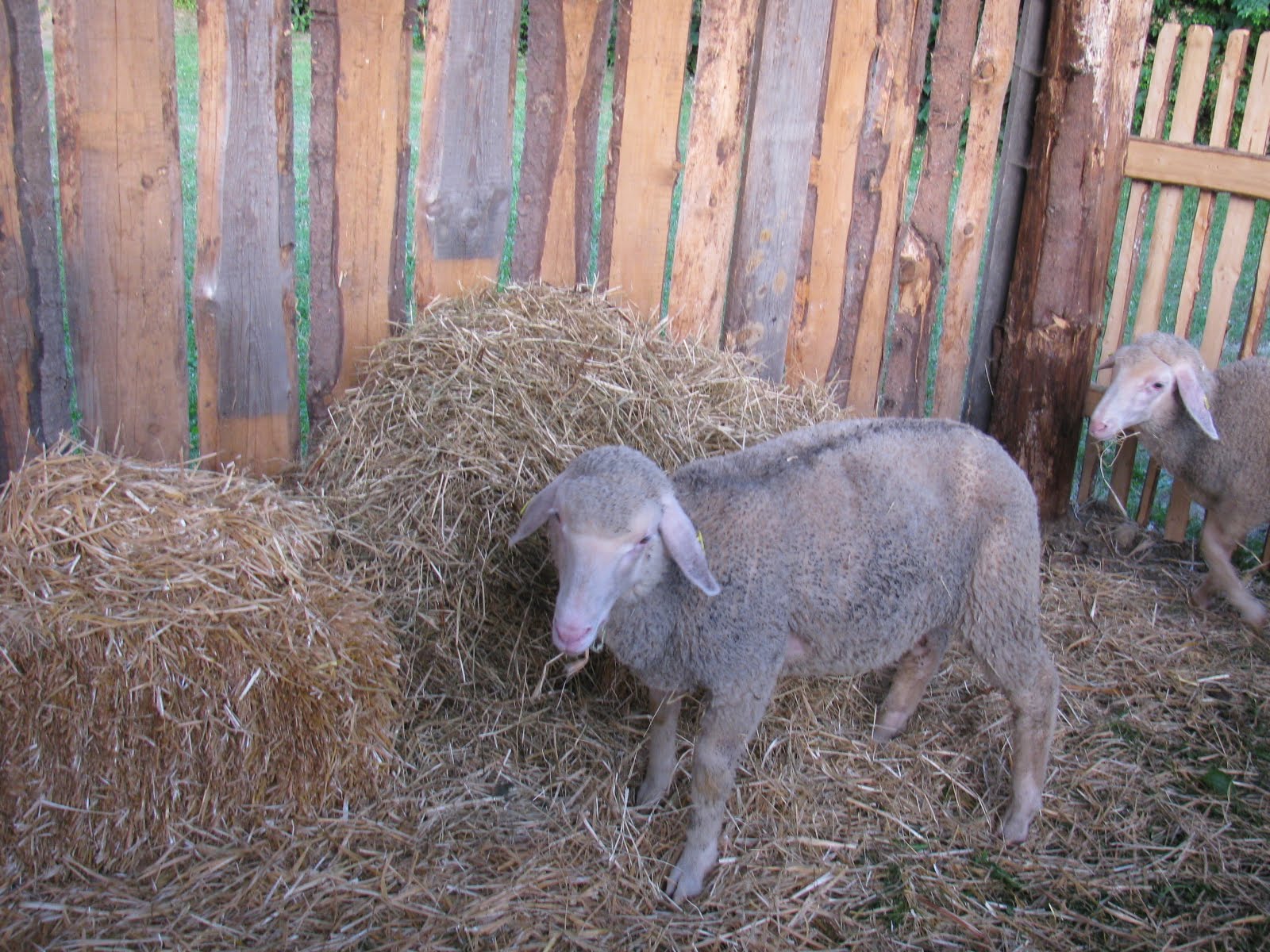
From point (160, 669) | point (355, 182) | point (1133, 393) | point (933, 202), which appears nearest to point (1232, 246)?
point (1133, 393)

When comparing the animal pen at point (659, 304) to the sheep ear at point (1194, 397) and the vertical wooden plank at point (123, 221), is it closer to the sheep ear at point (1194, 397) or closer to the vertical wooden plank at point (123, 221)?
the vertical wooden plank at point (123, 221)

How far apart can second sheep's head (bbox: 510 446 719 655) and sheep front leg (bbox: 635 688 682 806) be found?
1.97 ft

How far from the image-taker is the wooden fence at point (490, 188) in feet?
12.7

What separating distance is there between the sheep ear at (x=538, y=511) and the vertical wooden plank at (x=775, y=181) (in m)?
1.97

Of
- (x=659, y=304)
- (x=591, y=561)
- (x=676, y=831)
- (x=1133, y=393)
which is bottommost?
(x=676, y=831)

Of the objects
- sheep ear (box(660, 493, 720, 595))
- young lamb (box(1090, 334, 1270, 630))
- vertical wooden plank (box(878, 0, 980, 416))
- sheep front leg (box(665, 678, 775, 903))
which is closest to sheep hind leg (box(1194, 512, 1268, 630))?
young lamb (box(1090, 334, 1270, 630))

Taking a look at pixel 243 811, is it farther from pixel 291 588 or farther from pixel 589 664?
pixel 589 664

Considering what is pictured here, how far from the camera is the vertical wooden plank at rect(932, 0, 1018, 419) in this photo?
5.43 meters

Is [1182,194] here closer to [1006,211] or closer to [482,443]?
[1006,211]

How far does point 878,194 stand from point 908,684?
234 cm

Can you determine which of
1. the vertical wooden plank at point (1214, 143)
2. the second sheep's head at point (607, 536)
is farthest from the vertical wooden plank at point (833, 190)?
the second sheep's head at point (607, 536)

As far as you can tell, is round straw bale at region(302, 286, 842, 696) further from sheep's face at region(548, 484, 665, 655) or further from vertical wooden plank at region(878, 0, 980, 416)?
vertical wooden plank at region(878, 0, 980, 416)

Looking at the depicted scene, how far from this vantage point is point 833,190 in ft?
17.3

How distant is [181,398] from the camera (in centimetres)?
419
